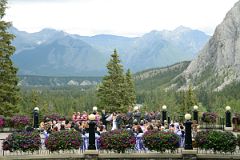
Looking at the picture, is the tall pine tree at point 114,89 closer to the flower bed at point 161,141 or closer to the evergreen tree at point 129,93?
the evergreen tree at point 129,93

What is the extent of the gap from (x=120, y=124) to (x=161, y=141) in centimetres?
894

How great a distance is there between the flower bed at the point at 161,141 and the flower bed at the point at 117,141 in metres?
0.87

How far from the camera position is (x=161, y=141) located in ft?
78.1

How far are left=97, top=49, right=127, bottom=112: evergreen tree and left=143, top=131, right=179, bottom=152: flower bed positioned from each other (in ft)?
109

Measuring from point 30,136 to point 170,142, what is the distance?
7.92 m

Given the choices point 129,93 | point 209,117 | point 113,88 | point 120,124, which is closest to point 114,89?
point 113,88

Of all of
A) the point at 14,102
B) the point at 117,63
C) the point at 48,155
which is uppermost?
the point at 117,63

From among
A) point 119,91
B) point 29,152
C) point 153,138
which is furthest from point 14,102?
point 153,138

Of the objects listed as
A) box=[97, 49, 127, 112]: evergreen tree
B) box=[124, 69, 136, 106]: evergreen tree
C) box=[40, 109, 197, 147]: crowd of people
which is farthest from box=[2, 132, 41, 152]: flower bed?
box=[124, 69, 136, 106]: evergreen tree

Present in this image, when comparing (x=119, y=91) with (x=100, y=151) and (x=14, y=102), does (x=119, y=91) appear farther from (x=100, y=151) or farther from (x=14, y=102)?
(x=100, y=151)

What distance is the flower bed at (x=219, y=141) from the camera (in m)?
23.8

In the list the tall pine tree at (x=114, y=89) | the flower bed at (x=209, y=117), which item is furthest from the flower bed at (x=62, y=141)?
the tall pine tree at (x=114, y=89)

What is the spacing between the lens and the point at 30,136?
24031 millimetres

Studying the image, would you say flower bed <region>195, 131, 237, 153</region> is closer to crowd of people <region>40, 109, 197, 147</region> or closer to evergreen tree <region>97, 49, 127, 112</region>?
crowd of people <region>40, 109, 197, 147</region>
